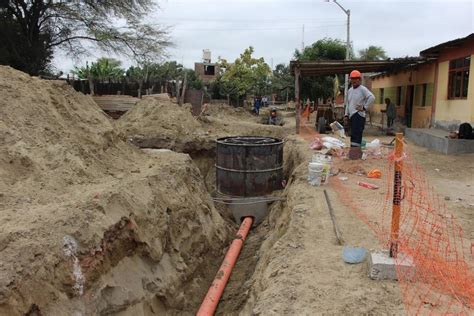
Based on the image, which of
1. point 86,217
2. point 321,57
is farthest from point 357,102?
point 321,57

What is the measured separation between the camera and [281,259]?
5098 mm

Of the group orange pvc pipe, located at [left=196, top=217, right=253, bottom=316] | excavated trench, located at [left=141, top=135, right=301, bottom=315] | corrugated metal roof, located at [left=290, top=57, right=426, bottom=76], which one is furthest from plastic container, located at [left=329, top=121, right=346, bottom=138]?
orange pvc pipe, located at [left=196, top=217, right=253, bottom=316]

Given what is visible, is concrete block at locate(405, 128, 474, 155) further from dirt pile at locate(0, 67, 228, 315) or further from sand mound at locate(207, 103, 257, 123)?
sand mound at locate(207, 103, 257, 123)

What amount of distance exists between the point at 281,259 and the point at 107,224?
6.44ft

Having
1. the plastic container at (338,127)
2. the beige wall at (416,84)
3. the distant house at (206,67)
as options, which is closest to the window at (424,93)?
the beige wall at (416,84)

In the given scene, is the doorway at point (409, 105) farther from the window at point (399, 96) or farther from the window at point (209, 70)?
the window at point (209, 70)

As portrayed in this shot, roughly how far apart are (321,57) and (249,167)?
2417cm

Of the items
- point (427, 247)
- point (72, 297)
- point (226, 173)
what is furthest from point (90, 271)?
point (226, 173)

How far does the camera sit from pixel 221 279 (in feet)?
21.5

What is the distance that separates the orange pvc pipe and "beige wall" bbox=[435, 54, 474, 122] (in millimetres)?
8995

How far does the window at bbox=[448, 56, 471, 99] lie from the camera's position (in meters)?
14.3

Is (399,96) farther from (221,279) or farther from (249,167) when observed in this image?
(221,279)

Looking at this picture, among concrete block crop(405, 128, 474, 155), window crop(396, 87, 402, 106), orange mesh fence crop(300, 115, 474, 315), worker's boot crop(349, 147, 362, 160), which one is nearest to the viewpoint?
orange mesh fence crop(300, 115, 474, 315)

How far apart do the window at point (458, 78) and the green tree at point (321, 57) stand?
16.8 meters
